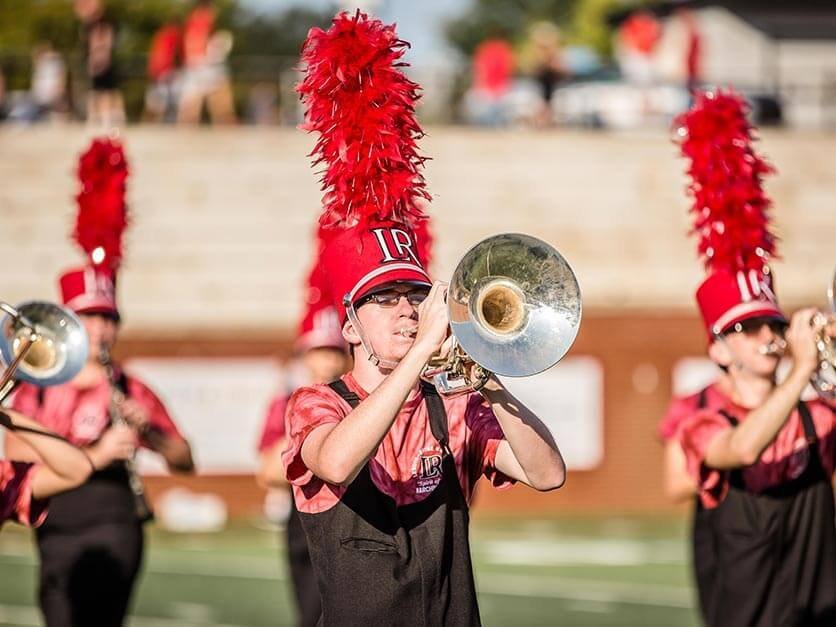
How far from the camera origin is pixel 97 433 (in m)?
6.20

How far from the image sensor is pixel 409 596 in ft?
12.2

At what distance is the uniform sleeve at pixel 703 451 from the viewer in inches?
206

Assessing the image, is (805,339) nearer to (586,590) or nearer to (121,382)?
(121,382)

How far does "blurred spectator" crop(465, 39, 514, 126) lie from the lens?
72.3ft

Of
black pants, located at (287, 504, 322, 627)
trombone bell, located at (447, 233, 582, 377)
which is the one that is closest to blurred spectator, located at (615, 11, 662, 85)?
black pants, located at (287, 504, 322, 627)

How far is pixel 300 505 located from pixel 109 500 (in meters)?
2.65

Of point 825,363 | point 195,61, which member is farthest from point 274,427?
point 195,61

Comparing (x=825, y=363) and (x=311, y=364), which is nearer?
(x=825, y=363)

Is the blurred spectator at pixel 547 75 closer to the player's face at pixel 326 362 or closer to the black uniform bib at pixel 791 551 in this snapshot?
the player's face at pixel 326 362

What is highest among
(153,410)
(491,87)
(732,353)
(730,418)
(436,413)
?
(436,413)

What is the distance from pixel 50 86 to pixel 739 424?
55.5ft

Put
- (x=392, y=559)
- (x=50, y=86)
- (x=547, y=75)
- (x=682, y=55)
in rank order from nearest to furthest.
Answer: (x=392, y=559) < (x=50, y=86) < (x=547, y=75) < (x=682, y=55)

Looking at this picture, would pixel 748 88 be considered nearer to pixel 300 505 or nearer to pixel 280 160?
pixel 280 160

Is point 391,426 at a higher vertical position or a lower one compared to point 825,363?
higher
